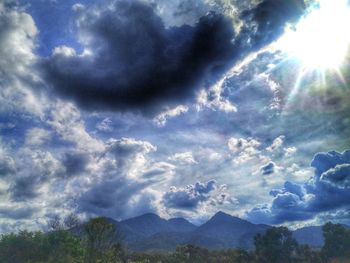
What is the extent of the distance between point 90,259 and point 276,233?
89424 millimetres

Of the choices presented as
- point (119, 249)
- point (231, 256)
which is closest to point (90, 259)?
point (119, 249)

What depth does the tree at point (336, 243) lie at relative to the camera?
477 feet

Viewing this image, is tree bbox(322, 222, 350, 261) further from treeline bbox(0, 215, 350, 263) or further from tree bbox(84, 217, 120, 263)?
tree bbox(84, 217, 120, 263)

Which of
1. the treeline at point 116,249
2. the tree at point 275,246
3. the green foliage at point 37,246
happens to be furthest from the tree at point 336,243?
the green foliage at point 37,246

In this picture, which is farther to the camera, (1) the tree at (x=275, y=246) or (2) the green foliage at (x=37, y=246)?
(1) the tree at (x=275, y=246)

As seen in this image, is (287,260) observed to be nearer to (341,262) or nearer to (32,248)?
(341,262)

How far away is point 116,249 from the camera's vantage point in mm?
118438

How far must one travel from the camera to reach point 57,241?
119 metres

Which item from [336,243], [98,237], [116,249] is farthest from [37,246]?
[336,243]

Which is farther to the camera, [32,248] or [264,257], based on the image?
[264,257]

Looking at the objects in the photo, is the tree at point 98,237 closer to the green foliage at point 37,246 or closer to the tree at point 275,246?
the green foliage at point 37,246

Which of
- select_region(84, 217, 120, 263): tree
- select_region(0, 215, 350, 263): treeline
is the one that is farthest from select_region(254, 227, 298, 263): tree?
select_region(84, 217, 120, 263): tree

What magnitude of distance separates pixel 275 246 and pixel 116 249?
204 feet

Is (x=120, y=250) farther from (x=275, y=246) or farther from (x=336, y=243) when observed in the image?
(x=336, y=243)
